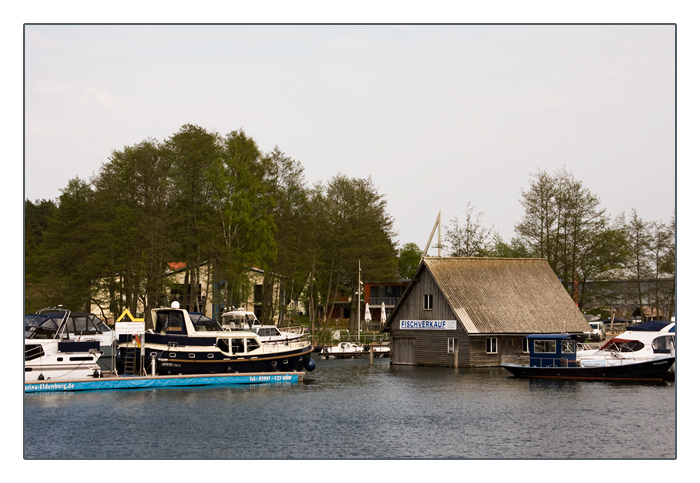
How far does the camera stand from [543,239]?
77.5m

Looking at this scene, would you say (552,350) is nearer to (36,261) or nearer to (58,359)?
(58,359)

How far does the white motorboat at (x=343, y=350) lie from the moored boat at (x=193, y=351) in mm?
20971

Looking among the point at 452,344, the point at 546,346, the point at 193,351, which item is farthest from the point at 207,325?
the point at 546,346

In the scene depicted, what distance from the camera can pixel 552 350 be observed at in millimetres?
52031

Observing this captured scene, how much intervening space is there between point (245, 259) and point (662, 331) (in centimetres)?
3365

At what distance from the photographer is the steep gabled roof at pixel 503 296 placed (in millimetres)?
58219

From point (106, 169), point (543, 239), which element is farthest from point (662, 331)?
point (106, 169)

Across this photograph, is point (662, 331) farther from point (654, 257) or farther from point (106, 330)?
point (106, 330)

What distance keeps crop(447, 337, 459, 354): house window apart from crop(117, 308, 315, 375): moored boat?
12.1 metres

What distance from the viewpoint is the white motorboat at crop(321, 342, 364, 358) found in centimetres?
7288

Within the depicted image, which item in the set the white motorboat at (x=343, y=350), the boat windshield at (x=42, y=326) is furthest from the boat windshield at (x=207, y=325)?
the white motorboat at (x=343, y=350)

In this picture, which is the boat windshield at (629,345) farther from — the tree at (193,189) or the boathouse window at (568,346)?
the tree at (193,189)

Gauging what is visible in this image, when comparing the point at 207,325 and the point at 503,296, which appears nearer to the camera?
the point at 207,325

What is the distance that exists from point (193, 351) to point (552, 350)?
22449mm
